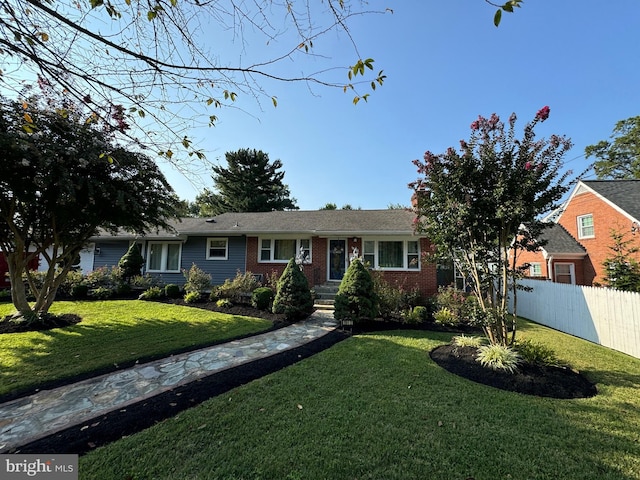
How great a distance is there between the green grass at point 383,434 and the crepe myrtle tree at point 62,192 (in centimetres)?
477

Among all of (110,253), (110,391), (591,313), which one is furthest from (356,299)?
(110,253)

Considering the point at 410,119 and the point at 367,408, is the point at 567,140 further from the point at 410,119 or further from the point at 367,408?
the point at 367,408

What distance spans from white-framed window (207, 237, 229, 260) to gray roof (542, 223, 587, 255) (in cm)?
1660

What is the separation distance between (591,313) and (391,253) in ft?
21.3

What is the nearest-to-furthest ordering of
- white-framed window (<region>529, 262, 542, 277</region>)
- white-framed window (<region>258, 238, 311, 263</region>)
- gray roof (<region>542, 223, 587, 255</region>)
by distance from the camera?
white-framed window (<region>258, 238, 311, 263</region>) → gray roof (<region>542, 223, 587, 255</region>) → white-framed window (<region>529, 262, 542, 277</region>)

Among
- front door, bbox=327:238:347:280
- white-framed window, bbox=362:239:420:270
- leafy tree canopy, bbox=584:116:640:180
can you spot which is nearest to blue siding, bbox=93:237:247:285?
front door, bbox=327:238:347:280

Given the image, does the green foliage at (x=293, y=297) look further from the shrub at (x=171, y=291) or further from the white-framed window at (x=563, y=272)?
the white-framed window at (x=563, y=272)

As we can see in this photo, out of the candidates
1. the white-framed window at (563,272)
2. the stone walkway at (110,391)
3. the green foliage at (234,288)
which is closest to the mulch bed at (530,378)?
the stone walkway at (110,391)

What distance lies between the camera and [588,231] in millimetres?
14586

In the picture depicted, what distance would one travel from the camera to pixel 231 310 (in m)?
9.20

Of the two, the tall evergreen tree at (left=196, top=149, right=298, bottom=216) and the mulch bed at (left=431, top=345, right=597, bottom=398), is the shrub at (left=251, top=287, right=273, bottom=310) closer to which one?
the mulch bed at (left=431, top=345, right=597, bottom=398)

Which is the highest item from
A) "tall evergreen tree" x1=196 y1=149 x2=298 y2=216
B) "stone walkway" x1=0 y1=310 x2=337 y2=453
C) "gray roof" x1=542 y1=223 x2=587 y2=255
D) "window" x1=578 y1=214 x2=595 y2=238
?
"tall evergreen tree" x1=196 y1=149 x2=298 y2=216

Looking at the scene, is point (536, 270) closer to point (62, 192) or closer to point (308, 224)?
point (308, 224)

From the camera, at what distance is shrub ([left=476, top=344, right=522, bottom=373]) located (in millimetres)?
4621
